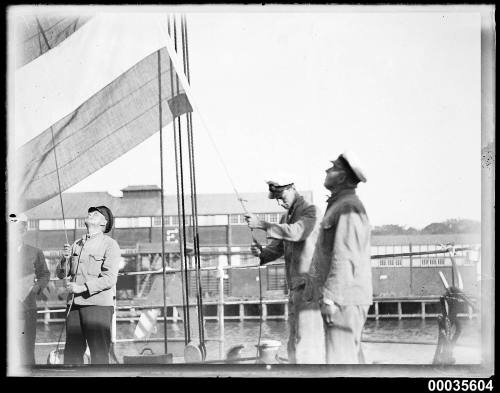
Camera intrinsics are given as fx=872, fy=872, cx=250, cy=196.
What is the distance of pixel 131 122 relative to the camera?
20.2 ft

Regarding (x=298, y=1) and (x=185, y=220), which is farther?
(x=185, y=220)

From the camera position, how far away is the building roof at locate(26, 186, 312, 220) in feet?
19.6

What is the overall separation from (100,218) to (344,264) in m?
1.76

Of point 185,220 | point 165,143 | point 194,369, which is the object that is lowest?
point 194,369

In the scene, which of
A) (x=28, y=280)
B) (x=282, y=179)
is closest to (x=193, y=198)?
(x=282, y=179)

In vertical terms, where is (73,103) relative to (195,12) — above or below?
below

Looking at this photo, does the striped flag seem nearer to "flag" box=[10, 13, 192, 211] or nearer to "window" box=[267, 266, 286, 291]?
"window" box=[267, 266, 286, 291]

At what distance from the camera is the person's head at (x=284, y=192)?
5652mm

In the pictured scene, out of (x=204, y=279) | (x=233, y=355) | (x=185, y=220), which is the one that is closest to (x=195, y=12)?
(x=185, y=220)

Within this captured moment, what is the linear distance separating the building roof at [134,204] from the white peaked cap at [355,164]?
78cm

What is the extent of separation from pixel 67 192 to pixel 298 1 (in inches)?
81.3

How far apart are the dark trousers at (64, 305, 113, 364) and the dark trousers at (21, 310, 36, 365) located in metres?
0.28

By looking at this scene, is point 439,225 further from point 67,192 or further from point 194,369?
point 67,192

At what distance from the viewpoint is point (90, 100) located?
19.9 feet
